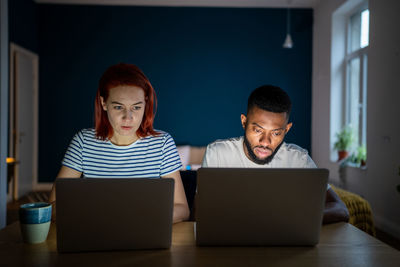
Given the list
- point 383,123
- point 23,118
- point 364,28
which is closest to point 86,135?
point 383,123

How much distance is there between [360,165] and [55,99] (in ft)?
15.4

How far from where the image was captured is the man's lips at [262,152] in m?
1.39

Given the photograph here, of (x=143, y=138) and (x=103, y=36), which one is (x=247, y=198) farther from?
(x=103, y=36)

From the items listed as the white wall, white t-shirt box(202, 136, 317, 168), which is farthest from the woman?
the white wall

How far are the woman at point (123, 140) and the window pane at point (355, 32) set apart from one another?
4.13 metres

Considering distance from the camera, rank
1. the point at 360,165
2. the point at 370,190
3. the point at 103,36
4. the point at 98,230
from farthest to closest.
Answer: the point at 103,36 < the point at 360,165 < the point at 370,190 < the point at 98,230

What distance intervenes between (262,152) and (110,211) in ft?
2.27

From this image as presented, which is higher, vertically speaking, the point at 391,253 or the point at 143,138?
the point at 143,138

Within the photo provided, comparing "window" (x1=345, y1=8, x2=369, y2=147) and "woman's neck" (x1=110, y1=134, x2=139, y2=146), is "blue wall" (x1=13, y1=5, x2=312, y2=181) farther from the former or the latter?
"woman's neck" (x1=110, y1=134, x2=139, y2=146)

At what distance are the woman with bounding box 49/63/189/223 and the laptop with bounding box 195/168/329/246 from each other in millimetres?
436

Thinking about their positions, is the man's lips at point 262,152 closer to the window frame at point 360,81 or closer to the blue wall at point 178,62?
the window frame at point 360,81

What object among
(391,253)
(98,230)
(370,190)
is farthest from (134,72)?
(370,190)

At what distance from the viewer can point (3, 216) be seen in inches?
105

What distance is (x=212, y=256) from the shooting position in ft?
3.05
